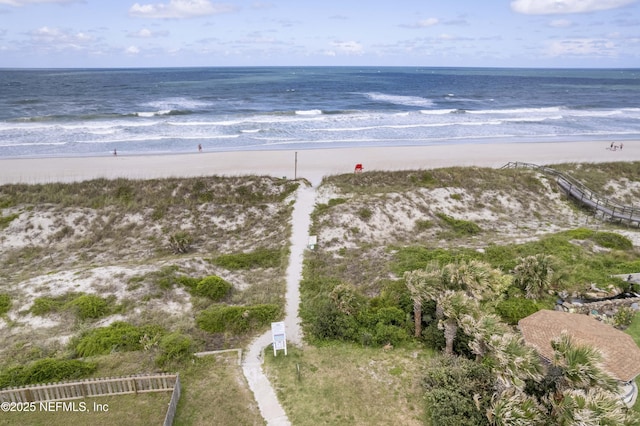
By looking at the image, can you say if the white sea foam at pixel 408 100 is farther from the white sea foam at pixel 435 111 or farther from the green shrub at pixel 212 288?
the green shrub at pixel 212 288

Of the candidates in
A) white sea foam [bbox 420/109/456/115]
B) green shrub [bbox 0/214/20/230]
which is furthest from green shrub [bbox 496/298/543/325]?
white sea foam [bbox 420/109/456/115]

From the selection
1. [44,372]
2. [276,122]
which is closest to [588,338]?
[44,372]

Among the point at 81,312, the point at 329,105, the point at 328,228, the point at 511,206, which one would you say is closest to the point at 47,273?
the point at 81,312

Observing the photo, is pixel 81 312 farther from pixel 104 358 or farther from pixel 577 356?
pixel 577 356

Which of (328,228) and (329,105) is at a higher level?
(329,105)

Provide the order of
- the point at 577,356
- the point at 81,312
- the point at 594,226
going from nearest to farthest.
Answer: the point at 577,356 < the point at 81,312 < the point at 594,226

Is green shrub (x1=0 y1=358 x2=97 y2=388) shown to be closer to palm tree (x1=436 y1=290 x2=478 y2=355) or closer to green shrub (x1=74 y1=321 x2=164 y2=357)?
green shrub (x1=74 y1=321 x2=164 y2=357)

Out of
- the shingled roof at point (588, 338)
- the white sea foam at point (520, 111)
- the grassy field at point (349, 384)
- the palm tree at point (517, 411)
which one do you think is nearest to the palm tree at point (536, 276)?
the shingled roof at point (588, 338)
